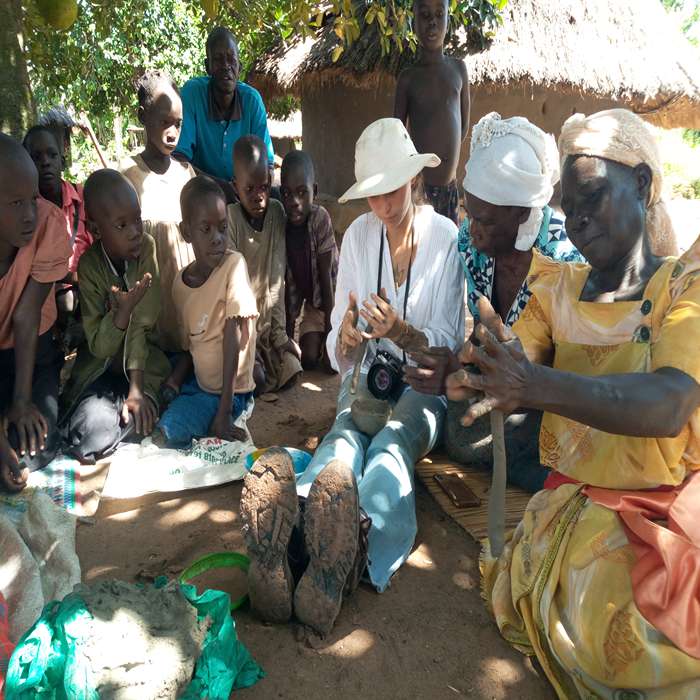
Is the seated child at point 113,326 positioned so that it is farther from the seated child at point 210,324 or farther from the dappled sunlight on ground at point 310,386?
the dappled sunlight on ground at point 310,386

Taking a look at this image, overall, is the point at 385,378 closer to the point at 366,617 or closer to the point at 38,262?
the point at 366,617

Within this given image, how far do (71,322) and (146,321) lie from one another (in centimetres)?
81

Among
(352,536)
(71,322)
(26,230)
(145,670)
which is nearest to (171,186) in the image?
(71,322)

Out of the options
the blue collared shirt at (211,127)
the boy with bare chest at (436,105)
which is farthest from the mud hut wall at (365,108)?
the blue collared shirt at (211,127)

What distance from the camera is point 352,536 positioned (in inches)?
73.9

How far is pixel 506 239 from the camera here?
2545 millimetres

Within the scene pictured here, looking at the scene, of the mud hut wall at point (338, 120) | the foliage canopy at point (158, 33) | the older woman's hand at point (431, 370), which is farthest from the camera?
the mud hut wall at point (338, 120)

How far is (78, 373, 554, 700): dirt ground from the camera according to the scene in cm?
182

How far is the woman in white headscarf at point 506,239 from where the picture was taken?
7.77 ft

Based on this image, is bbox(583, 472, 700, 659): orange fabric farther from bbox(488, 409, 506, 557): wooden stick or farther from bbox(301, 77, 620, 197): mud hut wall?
bbox(301, 77, 620, 197): mud hut wall

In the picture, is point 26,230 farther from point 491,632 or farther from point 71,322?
Answer: point 491,632

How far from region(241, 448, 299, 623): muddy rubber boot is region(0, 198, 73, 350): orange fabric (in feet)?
5.56

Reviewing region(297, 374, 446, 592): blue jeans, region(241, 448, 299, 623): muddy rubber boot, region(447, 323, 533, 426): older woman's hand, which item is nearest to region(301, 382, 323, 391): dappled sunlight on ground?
region(297, 374, 446, 592): blue jeans

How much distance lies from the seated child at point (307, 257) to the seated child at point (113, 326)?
1.04m
